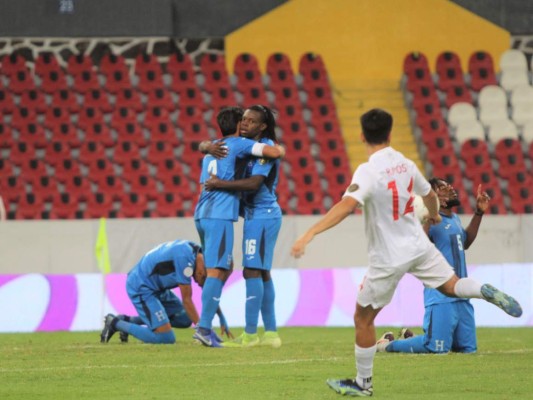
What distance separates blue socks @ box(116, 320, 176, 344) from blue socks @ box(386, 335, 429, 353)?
216 centimetres

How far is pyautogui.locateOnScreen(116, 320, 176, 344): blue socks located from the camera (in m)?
11.2

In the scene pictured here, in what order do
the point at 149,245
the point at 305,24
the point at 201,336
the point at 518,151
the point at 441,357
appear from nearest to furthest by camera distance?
the point at 441,357
the point at 201,336
the point at 149,245
the point at 518,151
the point at 305,24

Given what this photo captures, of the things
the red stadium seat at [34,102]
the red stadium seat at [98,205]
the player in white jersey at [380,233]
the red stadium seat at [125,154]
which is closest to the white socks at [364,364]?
the player in white jersey at [380,233]

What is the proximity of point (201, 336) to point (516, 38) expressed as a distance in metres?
14.5


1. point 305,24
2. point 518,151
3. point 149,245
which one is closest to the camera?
point 149,245

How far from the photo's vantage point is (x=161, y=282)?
36.4ft

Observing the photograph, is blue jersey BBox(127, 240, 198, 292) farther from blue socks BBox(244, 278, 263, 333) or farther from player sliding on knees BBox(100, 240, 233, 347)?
blue socks BBox(244, 278, 263, 333)

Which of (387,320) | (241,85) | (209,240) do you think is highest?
(241,85)

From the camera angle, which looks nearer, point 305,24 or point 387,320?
point 387,320

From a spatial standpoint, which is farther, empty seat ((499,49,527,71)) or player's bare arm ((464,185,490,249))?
empty seat ((499,49,527,71))

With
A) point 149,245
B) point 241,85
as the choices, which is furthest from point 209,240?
point 241,85

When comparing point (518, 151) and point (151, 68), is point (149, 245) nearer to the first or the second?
point (151, 68)

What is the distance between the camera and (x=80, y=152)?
800 inches

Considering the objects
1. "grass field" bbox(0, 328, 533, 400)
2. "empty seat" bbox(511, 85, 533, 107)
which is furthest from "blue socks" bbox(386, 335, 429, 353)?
"empty seat" bbox(511, 85, 533, 107)
